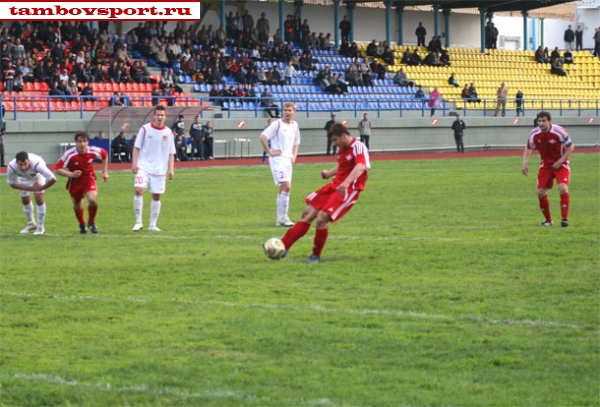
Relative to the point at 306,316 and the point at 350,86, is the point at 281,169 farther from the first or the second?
the point at 350,86

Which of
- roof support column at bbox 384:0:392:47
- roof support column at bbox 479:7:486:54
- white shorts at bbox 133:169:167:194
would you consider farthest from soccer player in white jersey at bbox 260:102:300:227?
roof support column at bbox 479:7:486:54

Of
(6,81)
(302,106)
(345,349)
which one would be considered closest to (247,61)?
(302,106)

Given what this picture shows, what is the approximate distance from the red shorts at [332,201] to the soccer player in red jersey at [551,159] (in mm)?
5105

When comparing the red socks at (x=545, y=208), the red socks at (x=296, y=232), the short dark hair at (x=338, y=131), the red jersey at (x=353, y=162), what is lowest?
the red socks at (x=545, y=208)

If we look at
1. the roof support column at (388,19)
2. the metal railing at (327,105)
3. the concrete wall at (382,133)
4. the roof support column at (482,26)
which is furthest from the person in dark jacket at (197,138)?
the roof support column at (482,26)

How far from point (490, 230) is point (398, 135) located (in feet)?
109

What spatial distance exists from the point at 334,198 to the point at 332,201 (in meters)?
0.05

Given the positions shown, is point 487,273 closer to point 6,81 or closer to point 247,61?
point 6,81

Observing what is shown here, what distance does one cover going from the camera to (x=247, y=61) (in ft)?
158

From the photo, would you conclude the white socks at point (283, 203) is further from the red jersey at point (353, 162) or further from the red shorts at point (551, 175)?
the red jersey at point (353, 162)

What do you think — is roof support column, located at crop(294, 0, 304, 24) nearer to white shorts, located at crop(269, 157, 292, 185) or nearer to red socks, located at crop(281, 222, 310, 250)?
white shorts, located at crop(269, 157, 292, 185)

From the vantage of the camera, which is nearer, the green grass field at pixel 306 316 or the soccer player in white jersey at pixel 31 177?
the green grass field at pixel 306 316

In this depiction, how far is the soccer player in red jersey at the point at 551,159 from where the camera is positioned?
54.3 ft

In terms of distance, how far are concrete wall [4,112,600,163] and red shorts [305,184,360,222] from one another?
85.7ft
